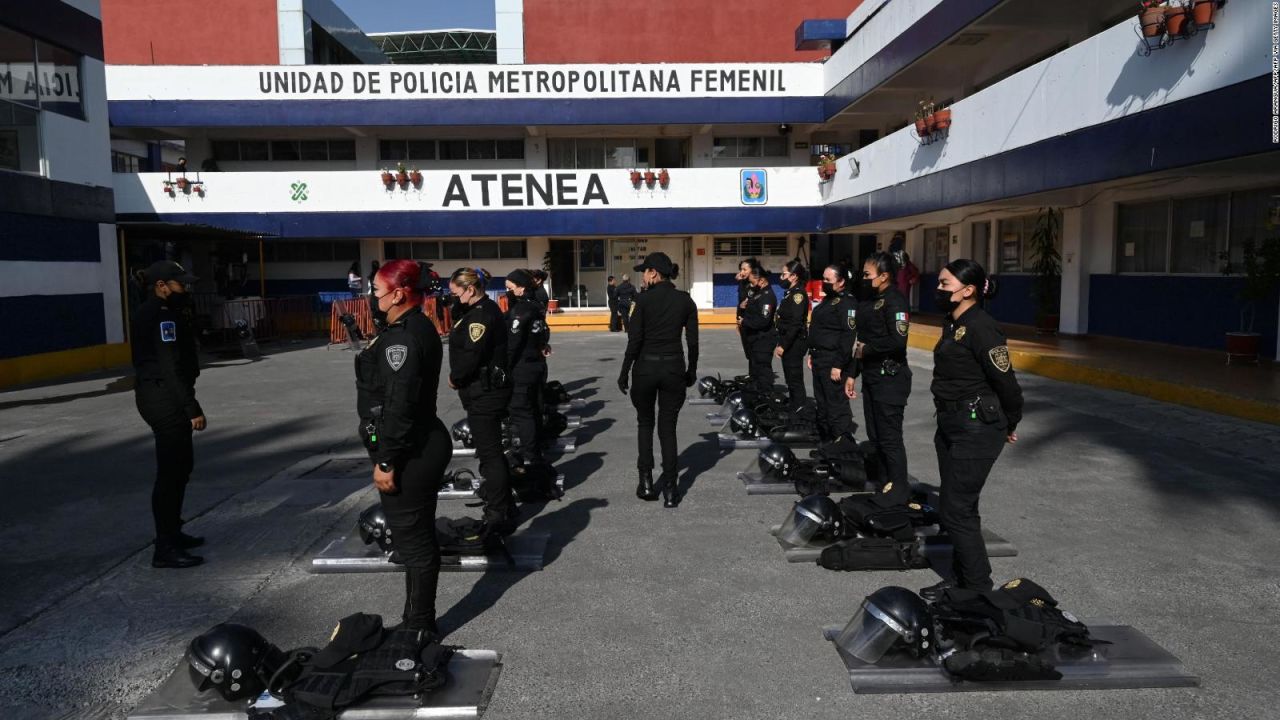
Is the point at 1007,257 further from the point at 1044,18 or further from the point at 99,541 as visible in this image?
the point at 99,541

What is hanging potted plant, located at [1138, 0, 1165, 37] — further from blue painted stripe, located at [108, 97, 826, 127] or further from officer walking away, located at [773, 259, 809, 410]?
blue painted stripe, located at [108, 97, 826, 127]

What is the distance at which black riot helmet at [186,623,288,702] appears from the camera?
3830 millimetres

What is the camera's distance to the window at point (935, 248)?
2455 cm

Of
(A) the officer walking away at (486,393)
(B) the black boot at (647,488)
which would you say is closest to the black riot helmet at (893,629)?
(A) the officer walking away at (486,393)

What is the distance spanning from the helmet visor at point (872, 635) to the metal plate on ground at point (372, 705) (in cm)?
183

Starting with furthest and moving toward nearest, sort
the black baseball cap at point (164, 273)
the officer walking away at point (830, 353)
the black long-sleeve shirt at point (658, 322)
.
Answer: the officer walking away at point (830, 353) → the black long-sleeve shirt at point (658, 322) → the black baseball cap at point (164, 273)

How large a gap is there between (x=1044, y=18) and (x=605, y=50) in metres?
18.2

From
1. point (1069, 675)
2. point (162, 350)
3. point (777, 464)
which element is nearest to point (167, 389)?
point (162, 350)

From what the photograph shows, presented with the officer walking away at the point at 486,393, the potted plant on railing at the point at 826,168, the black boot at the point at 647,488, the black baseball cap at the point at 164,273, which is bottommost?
the black boot at the point at 647,488

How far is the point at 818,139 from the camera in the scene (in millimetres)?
30875

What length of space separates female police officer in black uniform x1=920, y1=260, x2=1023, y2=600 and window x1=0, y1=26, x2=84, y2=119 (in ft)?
59.8

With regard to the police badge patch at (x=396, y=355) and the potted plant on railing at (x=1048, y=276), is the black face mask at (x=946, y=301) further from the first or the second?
the potted plant on railing at (x=1048, y=276)

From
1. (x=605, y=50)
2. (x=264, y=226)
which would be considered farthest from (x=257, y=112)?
(x=605, y=50)

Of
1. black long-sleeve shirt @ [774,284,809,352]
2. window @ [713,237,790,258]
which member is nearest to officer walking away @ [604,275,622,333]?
window @ [713,237,790,258]
